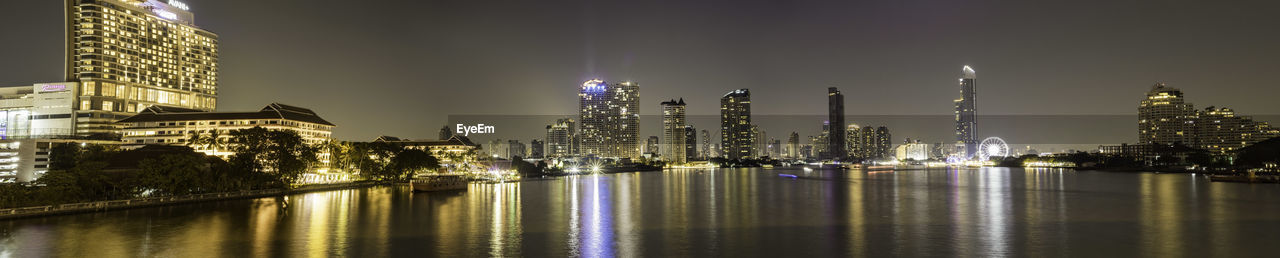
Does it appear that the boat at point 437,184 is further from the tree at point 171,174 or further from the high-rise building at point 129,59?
the high-rise building at point 129,59

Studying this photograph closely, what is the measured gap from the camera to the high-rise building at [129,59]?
124412 millimetres

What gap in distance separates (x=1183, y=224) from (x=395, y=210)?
58536 millimetres

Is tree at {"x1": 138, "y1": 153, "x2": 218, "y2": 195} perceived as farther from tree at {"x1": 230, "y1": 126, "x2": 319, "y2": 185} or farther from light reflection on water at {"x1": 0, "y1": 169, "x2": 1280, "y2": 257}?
tree at {"x1": 230, "y1": 126, "x2": 319, "y2": 185}

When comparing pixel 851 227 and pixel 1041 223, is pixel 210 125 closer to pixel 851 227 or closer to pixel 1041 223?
pixel 851 227

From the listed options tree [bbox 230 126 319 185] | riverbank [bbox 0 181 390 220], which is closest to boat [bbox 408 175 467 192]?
riverbank [bbox 0 181 390 220]

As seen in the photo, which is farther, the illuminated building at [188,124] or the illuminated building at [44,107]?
the illuminated building at [44,107]

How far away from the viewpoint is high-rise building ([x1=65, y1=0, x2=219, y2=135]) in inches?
4898

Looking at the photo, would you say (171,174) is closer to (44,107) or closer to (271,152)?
(271,152)

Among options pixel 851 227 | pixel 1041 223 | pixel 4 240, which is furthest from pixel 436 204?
pixel 1041 223

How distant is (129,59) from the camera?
133875 mm

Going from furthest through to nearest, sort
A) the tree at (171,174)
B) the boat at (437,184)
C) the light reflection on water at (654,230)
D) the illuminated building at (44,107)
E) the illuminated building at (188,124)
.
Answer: the illuminated building at (44,107)
the illuminated building at (188,124)
the boat at (437,184)
the tree at (171,174)
the light reflection on water at (654,230)

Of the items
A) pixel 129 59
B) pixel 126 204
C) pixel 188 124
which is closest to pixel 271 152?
pixel 126 204

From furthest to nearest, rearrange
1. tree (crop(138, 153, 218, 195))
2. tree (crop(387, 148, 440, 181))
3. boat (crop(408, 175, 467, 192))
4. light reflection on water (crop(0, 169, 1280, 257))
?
tree (crop(387, 148, 440, 181)) < boat (crop(408, 175, 467, 192)) < tree (crop(138, 153, 218, 195)) < light reflection on water (crop(0, 169, 1280, 257))

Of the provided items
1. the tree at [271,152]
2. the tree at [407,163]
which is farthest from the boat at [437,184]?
the tree at [271,152]
